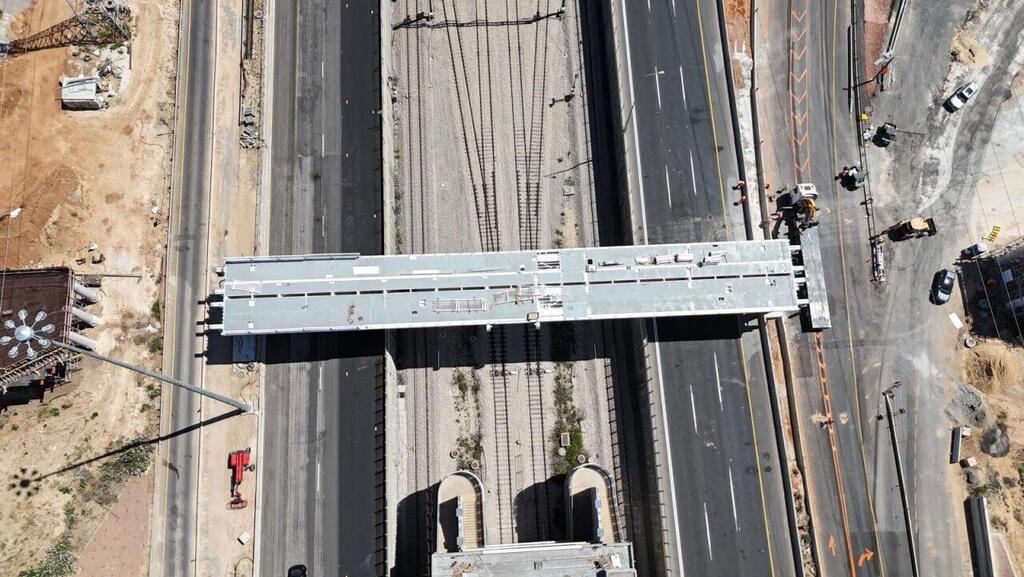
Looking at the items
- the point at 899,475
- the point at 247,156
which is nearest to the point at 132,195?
the point at 247,156

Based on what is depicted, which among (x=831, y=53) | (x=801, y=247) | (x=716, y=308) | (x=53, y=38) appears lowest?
(x=716, y=308)

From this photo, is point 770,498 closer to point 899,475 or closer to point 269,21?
point 899,475

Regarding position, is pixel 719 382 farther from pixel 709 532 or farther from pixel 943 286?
pixel 943 286

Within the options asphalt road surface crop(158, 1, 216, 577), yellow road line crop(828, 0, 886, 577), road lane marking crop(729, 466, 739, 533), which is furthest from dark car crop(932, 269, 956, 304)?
asphalt road surface crop(158, 1, 216, 577)

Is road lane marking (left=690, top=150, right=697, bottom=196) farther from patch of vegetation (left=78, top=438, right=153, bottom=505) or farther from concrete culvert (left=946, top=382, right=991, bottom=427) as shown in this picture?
patch of vegetation (left=78, top=438, right=153, bottom=505)

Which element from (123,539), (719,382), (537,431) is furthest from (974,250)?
(123,539)

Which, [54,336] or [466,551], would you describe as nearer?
[466,551]
